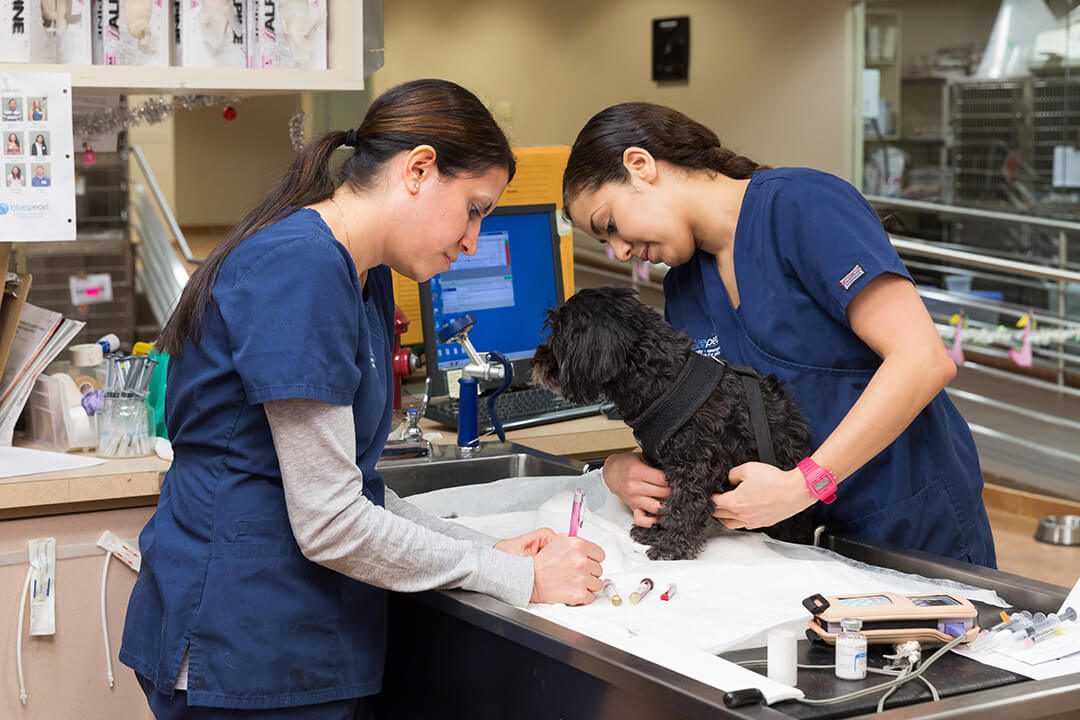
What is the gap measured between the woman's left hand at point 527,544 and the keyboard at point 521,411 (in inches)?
40.0

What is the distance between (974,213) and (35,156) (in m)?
5.48

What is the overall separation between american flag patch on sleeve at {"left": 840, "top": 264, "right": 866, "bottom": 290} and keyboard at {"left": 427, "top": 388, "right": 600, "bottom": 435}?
119 centimetres

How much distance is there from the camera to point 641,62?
9.55m

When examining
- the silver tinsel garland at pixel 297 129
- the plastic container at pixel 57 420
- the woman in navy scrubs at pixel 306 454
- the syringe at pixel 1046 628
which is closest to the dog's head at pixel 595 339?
the woman in navy scrubs at pixel 306 454

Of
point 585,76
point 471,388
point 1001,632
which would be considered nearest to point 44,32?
point 471,388

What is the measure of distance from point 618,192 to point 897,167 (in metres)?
6.19

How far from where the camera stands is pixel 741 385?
1.90 m

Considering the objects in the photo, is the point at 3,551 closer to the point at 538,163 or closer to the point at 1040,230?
the point at 538,163

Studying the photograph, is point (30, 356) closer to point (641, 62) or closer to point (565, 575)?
point (565, 575)

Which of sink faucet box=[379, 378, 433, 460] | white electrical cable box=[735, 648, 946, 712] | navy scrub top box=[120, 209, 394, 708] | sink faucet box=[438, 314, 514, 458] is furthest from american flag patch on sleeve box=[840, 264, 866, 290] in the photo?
sink faucet box=[379, 378, 433, 460]

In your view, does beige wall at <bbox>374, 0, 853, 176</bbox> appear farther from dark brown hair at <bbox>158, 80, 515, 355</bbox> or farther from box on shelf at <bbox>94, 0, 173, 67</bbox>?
dark brown hair at <bbox>158, 80, 515, 355</bbox>

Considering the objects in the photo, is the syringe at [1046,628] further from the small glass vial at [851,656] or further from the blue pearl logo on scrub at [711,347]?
the blue pearl logo on scrub at [711,347]

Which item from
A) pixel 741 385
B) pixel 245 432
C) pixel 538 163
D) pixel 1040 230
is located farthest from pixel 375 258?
pixel 1040 230

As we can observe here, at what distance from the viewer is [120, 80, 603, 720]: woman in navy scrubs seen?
1464 millimetres
